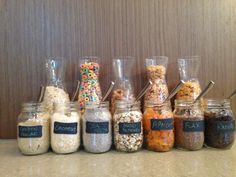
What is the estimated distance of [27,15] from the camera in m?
0.94

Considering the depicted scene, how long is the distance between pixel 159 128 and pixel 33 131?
0.35 metres

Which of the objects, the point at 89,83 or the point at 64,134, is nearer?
the point at 64,134

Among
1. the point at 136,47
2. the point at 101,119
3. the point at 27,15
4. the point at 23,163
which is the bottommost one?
the point at 23,163

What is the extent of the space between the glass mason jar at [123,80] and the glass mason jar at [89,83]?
0.18 feet

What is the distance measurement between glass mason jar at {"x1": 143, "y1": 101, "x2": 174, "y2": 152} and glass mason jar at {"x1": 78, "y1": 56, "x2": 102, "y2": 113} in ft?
0.58

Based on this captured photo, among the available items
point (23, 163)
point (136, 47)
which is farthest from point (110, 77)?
point (23, 163)

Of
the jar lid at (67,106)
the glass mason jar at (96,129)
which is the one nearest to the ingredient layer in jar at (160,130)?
the glass mason jar at (96,129)

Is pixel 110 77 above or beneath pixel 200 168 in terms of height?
above

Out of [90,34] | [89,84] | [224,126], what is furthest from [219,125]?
[90,34]

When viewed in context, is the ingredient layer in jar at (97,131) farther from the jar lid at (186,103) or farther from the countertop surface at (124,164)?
the jar lid at (186,103)

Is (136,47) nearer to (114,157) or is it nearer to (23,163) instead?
(114,157)

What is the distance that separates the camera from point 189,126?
76 cm

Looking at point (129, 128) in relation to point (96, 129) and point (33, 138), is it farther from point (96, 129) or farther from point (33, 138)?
point (33, 138)

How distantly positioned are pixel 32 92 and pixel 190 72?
0.54 metres
